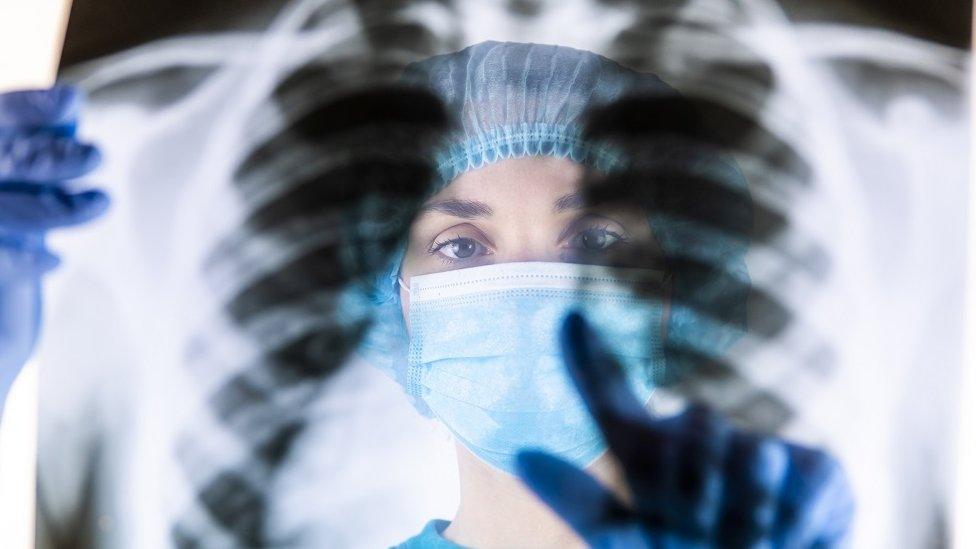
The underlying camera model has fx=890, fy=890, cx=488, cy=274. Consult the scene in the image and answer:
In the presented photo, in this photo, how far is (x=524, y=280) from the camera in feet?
3.10

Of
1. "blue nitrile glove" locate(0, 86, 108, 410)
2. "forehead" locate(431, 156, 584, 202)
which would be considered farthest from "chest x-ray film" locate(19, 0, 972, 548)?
"blue nitrile glove" locate(0, 86, 108, 410)

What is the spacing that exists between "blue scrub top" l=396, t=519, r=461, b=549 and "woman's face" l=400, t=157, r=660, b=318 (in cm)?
28

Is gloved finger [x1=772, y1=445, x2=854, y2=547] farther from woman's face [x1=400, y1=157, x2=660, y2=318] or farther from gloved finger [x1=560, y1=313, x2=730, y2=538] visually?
woman's face [x1=400, y1=157, x2=660, y2=318]

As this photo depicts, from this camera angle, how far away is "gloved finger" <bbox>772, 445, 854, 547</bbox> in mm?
935

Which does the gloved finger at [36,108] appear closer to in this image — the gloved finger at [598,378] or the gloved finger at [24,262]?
the gloved finger at [24,262]

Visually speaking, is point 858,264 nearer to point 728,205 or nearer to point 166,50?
point 728,205

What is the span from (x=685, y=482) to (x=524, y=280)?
0.91ft

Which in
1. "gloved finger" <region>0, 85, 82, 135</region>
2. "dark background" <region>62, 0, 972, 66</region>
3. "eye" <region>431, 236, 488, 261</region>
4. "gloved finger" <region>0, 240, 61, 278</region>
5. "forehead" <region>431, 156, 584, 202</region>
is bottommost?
"eye" <region>431, 236, 488, 261</region>

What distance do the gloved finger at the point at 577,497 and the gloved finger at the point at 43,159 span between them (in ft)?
1.75

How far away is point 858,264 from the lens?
945mm

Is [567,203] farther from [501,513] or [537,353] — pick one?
[501,513]

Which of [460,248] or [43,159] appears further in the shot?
[460,248]

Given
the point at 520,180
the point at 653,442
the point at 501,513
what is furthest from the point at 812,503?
the point at 520,180

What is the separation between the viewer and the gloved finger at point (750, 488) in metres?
0.94
